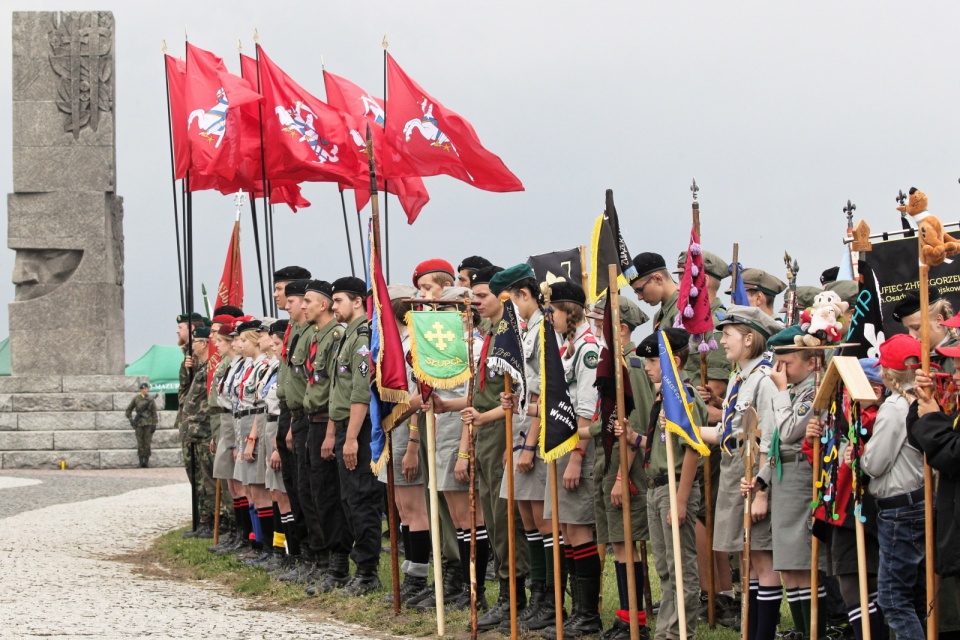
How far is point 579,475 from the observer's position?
776 cm

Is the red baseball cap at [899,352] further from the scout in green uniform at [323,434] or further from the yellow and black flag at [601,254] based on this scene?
the scout in green uniform at [323,434]

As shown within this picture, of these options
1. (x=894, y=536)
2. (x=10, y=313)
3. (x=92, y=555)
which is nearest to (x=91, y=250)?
(x=10, y=313)

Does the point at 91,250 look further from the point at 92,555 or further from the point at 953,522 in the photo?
the point at 953,522

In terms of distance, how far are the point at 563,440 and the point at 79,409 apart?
68.9 feet

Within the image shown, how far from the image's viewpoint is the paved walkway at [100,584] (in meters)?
8.52

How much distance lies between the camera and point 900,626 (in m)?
5.89

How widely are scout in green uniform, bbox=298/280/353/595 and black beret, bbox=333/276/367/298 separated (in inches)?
10.6

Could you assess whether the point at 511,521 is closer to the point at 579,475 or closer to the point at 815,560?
the point at 579,475

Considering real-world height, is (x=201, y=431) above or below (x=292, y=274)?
below

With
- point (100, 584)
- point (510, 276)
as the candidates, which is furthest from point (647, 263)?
point (100, 584)

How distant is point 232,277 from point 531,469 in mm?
9295

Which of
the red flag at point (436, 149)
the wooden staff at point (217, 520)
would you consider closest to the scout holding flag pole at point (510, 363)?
the wooden staff at point (217, 520)

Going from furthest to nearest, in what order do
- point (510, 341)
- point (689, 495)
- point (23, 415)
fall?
point (23, 415), point (510, 341), point (689, 495)

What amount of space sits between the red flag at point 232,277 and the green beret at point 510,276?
8.92 meters
